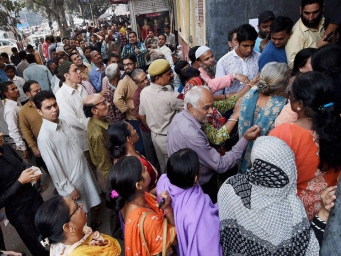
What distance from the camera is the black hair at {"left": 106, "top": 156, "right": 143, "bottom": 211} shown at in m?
1.68

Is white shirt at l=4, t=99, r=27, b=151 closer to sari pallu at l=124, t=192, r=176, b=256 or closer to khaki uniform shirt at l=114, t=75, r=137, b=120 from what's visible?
khaki uniform shirt at l=114, t=75, r=137, b=120

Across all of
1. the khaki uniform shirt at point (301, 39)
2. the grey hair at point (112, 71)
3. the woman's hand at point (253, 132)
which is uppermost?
the khaki uniform shirt at point (301, 39)

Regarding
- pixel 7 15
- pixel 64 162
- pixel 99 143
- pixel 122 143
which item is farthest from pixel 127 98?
pixel 7 15

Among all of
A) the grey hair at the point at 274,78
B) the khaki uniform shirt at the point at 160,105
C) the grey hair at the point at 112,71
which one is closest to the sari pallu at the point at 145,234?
the grey hair at the point at 274,78

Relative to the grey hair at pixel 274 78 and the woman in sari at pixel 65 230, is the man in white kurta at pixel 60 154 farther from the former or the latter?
the grey hair at pixel 274 78

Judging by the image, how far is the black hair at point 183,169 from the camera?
5.49ft

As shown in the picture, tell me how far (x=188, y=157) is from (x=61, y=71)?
301 centimetres

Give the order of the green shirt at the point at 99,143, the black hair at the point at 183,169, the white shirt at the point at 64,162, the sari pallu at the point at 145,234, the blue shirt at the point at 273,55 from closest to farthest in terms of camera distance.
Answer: the sari pallu at the point at 145,234, the black hair at the point at 183,169, the white shirt at the point at 64,162, the green shirt at the point at 99,143, the blue shirt at the point at 273,55

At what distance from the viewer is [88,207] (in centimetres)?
307

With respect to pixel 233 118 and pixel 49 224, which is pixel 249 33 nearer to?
pixel 233 118

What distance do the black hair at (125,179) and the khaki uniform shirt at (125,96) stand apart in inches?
89.4

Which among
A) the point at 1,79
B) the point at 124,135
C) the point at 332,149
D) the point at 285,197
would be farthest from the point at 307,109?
the point at 1,79

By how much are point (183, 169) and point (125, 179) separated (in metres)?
0.40

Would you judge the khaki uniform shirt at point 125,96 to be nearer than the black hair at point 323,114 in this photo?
No
